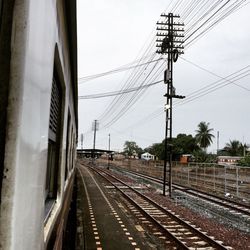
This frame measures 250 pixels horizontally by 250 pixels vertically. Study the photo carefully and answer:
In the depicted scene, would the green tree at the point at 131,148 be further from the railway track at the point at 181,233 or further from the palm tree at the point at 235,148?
the railway track at the point at 181,233

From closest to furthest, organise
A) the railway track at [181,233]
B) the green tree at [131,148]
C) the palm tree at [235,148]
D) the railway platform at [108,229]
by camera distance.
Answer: the railway track at [181,233]
the railway platform at [108,229]
the palm tree at [235,148]
the green tree at [131,148]

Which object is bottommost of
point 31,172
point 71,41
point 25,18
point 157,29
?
point 31,172

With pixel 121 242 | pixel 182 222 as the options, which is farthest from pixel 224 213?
pixel 121 242

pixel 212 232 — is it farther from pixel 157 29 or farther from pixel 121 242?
pixel 157 29

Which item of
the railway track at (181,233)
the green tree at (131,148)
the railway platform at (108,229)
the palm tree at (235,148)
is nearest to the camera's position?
the railway track at (181,233)

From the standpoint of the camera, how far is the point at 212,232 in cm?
1062

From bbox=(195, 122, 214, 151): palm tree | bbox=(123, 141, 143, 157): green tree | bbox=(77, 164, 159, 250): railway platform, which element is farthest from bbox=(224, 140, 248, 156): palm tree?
bbox=(77, 164, 159, 250): railway platform

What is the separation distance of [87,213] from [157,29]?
14.6 m

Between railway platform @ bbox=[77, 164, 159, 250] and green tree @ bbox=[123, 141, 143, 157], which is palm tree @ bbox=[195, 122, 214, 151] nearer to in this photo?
green tree @ bbox=[123, 141, 143, 157]

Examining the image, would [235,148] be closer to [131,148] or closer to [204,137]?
[204,137]

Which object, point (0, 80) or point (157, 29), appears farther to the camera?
point (157, 29)

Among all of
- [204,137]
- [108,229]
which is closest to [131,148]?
[204,137]

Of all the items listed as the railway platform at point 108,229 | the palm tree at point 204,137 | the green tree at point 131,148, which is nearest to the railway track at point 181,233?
the railway platform at point 108,229

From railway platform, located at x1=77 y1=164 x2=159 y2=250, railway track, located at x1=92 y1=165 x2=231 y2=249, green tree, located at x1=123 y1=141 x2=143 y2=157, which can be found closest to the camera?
railway track, located at x1=92 y1=165 x2=231 y2=249
